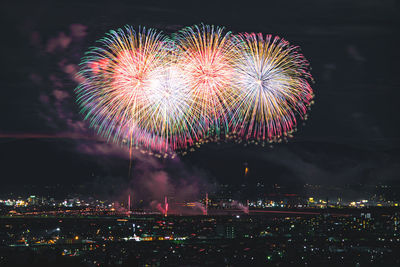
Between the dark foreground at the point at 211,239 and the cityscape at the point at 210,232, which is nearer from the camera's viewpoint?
the dark foreground at the point at 211,239

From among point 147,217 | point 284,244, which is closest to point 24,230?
point 147,217

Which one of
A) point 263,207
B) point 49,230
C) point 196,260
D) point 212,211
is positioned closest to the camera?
point 196,260

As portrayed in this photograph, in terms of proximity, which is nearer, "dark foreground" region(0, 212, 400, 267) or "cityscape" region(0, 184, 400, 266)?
"dark foreground" region(0, 212, 400, 267)

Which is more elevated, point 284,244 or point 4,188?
point 4,188

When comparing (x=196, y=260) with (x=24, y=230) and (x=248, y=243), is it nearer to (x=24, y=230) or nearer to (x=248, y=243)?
(x=248, y=243)

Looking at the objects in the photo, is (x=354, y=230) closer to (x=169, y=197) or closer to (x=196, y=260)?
(x=196, y=260)

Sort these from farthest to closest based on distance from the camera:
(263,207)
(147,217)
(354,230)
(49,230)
Result: (263,207) < (147,217) < (49,230) < (354,230)

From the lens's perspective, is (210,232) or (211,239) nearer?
(211,239)

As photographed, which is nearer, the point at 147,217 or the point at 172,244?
the point at 172,244
